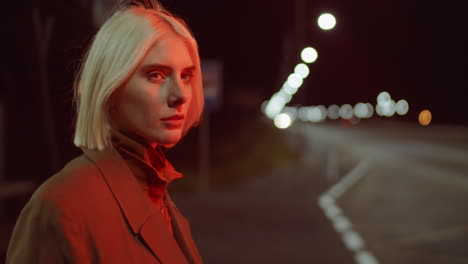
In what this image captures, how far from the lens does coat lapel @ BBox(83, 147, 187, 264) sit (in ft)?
5.12

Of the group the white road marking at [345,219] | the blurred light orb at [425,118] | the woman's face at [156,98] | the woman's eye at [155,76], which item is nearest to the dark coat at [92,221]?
the woman's face at [156,98]

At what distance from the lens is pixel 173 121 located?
5.63ft

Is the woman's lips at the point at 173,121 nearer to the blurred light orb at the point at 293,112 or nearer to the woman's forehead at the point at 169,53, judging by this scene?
the woman's forehead at the point at 169,53

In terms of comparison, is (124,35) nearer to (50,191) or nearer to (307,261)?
(50,191)

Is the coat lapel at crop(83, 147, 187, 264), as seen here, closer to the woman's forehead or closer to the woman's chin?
the woman's chin

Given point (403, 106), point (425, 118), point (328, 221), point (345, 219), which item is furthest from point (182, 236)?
point (403, 106)

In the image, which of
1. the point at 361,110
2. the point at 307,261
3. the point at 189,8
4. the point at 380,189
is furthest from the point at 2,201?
the point at 361,110

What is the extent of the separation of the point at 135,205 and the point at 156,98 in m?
0.30

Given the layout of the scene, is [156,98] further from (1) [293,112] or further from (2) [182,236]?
(1) [293,112]

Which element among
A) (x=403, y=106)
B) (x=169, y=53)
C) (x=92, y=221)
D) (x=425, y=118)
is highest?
(x=403, y=106)

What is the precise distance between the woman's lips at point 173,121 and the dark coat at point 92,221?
161 millimetres

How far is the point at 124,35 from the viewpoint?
1.63 meters

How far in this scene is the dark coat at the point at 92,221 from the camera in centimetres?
143

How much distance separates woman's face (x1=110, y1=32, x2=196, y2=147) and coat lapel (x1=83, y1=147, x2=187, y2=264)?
99 mm
